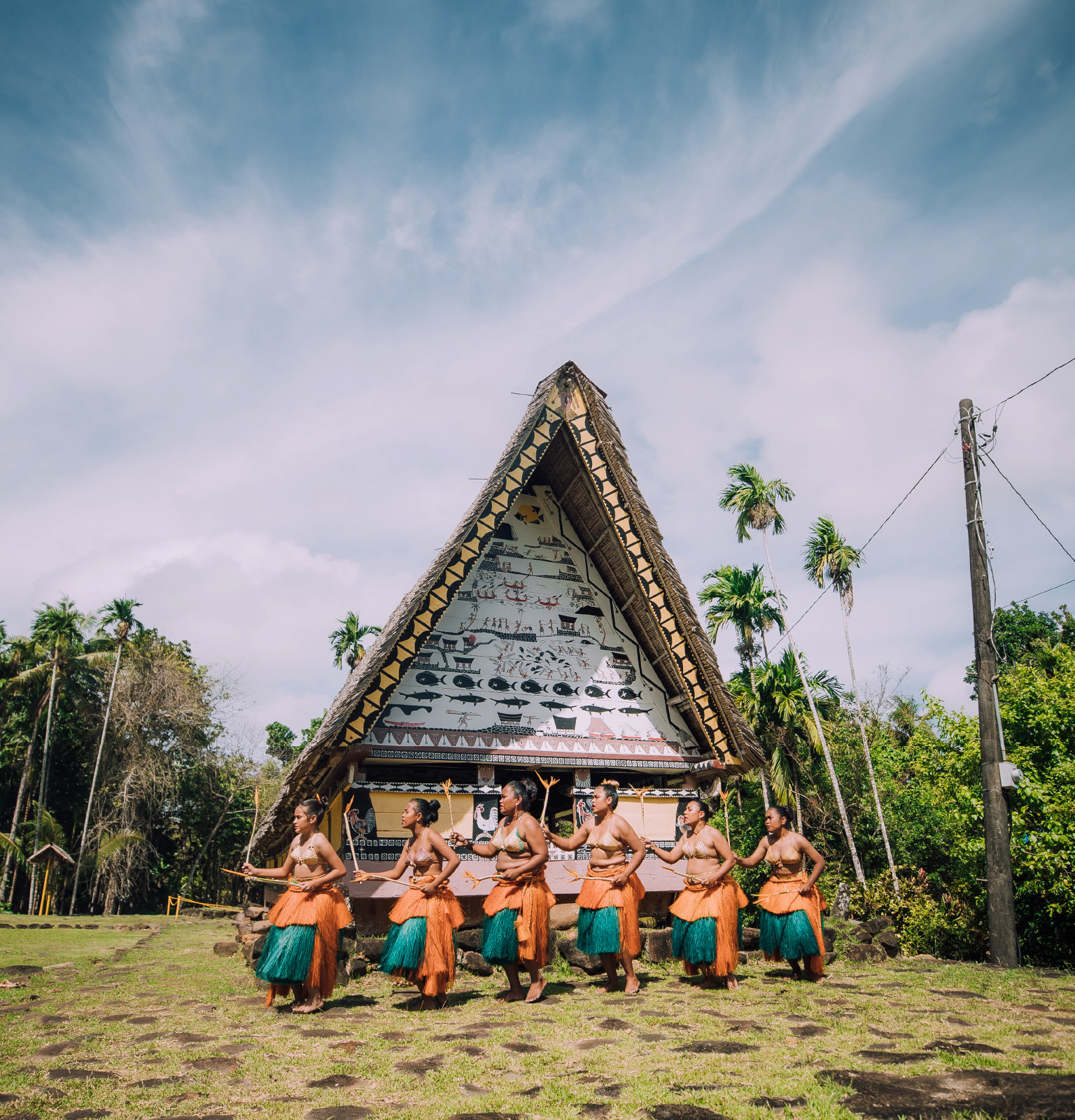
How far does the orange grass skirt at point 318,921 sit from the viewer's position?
628 centimetres

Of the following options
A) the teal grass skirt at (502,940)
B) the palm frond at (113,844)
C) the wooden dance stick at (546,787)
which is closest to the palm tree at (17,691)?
the palm frond at (113,844)

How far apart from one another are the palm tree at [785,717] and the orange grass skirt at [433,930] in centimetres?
2083

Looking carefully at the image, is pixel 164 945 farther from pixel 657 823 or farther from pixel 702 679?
pixel 702 679

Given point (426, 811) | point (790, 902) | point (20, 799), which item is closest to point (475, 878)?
point (426, 811)

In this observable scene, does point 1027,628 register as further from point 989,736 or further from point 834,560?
point 989,736

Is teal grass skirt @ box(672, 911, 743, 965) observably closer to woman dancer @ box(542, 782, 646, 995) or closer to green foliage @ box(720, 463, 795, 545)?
woman dancer @ box(542, 782, 646, 995)

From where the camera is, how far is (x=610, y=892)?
22.8ft

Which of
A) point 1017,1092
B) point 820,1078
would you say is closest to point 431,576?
point 820,1078

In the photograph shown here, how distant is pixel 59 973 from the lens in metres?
8.41

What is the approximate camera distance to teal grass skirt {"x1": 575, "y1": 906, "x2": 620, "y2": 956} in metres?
6.82

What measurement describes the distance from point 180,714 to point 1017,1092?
114 feet

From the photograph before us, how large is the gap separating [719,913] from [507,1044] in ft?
8.81

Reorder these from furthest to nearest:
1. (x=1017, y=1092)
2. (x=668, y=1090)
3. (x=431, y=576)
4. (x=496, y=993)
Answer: (x=431, y=576)
(x=496, y=993)
(x=668, y=1090)
(x=1017, y=1092)

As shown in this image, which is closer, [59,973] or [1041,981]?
[1041,981]
